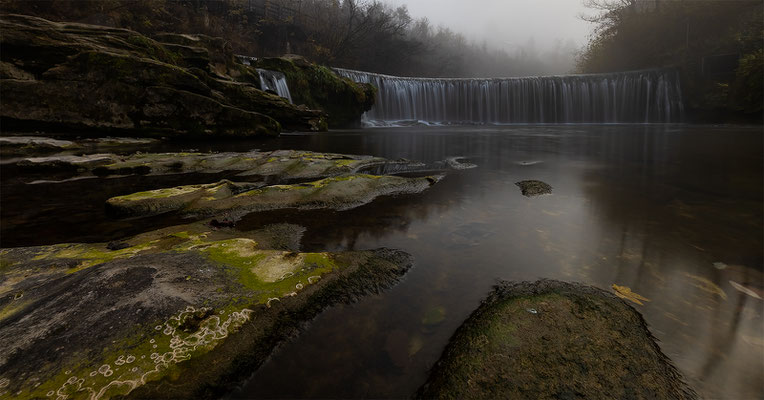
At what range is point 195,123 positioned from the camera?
9617mm

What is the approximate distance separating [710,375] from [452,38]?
65683 millimetres

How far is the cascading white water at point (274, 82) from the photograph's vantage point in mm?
16422

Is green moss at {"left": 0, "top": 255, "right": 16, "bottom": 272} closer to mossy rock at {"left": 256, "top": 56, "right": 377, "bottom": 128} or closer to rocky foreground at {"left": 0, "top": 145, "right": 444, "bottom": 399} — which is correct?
rocky foreground at {"left": 0, "top": 145, "right": 444, "bottom": 399}

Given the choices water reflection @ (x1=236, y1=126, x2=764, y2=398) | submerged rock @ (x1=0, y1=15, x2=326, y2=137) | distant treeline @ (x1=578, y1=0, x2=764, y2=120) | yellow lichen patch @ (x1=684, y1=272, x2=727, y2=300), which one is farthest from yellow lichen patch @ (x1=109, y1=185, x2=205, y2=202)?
distant treeline @ (x1=578, y1=0, x2=764, y2=120)

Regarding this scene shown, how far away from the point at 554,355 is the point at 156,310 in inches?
61.9

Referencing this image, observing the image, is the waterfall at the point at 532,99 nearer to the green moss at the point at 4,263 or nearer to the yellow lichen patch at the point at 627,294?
the green moss at the point at 4,263

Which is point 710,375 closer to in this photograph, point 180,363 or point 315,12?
point 180,363

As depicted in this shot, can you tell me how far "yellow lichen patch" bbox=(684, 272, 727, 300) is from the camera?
5.51ft

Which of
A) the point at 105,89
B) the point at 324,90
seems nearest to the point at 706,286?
the point at 105,89

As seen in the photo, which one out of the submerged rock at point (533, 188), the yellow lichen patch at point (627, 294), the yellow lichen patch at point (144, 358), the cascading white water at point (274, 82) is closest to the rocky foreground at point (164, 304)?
the yellow lichen patch at point (144, 358)

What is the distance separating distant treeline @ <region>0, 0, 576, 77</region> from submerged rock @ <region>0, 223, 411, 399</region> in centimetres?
1983

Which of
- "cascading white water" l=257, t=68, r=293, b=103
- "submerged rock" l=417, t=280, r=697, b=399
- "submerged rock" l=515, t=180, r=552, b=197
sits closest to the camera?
"submerged rock" l=417, t=280, r=697, b=399

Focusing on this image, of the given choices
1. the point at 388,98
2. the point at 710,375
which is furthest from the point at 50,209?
the point at 388,98

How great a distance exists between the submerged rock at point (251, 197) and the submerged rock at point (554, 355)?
2.06m
